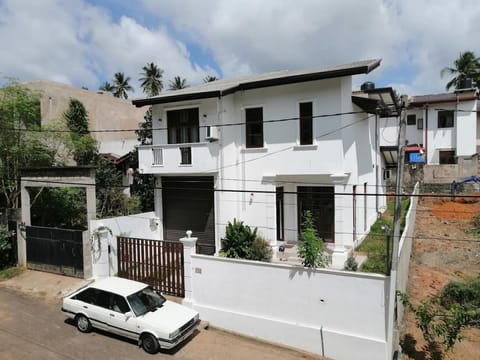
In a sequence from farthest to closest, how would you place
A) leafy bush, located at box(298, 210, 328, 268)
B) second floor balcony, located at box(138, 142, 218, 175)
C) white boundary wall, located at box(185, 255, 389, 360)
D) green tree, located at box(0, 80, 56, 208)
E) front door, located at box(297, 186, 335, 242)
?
green tree, located at box(0, 80, 56, 208), second floor balcony, located at box(138, 142, 218, 175), front door, located at box(297, 186, 335, 242), leafy bush, located at box(298, 210, 328, 268), white boundary wall, located at box(185, 255, 389, 360)

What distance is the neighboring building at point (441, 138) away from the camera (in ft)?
89.9

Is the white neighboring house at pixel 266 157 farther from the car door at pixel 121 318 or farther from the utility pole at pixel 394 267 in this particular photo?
the car door at pixel 121 318

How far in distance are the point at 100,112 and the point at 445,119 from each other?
1230 inches

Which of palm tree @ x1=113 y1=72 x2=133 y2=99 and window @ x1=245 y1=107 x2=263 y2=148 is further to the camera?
palm tree @ x1=113 y1=72 x2=133 y2=99

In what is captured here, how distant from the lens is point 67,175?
13.3 metres

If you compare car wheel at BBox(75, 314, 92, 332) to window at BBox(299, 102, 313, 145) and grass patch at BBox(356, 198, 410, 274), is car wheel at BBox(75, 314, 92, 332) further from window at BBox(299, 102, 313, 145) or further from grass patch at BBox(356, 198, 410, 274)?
window at BBox(299, 102, 313, 145)

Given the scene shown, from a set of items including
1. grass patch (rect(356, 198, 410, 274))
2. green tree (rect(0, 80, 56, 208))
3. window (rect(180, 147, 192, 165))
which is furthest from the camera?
green tree (rect(0, 80, 56, 208))

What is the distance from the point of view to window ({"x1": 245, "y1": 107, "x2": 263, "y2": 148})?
14281 millimetres

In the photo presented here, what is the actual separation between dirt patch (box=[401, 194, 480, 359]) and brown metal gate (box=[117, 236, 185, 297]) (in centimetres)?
699

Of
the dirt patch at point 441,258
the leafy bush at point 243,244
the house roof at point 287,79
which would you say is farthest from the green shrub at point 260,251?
the house roof at point 287,79

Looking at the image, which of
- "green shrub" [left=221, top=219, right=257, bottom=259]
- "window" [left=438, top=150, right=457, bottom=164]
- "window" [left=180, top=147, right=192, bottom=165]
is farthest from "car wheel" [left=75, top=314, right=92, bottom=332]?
"window" [left=438, top=150, right=457, bottom=164]

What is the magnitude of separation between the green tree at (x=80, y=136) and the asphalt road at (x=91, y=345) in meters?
11.6

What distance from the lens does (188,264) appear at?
1021 centimetres

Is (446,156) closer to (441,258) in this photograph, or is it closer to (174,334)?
(441,258)
